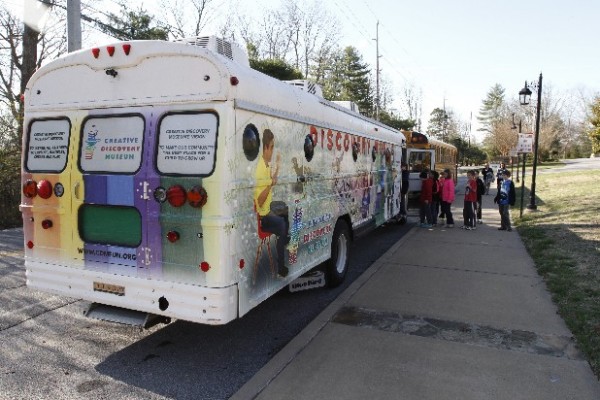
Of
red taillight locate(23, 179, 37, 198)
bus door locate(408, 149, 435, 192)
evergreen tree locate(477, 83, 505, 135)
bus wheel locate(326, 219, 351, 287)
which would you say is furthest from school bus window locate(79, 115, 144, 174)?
evergreen tree locate(477, 83, 505, 135)

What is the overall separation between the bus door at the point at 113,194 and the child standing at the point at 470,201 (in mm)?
9805

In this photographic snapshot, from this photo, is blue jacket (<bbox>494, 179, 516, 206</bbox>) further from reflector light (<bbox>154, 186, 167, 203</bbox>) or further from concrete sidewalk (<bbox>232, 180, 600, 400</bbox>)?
reflector light (<bbox>154, 186, 167, 203</bbox>)

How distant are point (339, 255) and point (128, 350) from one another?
338cm

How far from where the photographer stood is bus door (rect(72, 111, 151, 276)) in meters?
3.91

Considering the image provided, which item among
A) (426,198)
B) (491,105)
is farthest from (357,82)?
(491,105)

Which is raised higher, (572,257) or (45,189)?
(45,189)

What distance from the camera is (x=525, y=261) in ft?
27.2

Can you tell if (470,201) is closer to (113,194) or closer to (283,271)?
(283,271)

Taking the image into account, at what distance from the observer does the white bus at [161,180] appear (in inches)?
144

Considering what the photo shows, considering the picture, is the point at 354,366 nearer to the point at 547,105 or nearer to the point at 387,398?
the point at 387,398

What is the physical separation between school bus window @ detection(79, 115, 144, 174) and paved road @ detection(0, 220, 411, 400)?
1.79 m

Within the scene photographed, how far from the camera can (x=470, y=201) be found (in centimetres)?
1194

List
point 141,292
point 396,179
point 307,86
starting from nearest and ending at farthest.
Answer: point 141,292
point 307,86
point 396,179

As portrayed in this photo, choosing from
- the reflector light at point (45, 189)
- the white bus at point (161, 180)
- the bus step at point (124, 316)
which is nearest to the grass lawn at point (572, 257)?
the white bus at point (161, 180)
